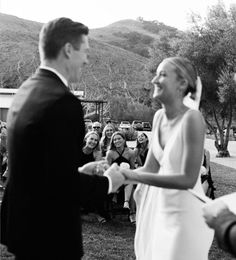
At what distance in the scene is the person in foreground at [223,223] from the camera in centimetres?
184

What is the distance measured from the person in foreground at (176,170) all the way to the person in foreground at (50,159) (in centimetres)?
81

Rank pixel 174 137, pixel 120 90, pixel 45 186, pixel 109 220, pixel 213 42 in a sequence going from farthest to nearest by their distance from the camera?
pixel 120 90, pixel 213 42, pixel 109 220, pixel 174 137, pixel 45 186

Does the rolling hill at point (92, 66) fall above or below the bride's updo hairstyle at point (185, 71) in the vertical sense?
above

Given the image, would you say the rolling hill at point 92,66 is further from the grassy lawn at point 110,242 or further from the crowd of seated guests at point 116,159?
the grassy lawn at point 110,242

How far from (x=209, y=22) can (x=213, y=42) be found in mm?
1332

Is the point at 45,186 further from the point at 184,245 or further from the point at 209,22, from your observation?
the point at 209,22

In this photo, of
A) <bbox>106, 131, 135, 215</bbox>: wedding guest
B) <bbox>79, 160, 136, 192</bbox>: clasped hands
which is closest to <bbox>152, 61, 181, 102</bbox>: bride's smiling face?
<bbox>79, 160, 136, 192</bbox>: clasped hands

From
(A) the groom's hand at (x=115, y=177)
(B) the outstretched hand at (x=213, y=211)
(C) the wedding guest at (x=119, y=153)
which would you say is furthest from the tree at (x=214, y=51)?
(B) the outstretched hand at (x=213, y=211)

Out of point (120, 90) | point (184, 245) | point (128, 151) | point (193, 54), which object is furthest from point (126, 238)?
point (120, 90)

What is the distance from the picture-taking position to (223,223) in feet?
6.25

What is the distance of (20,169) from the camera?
2.42 m

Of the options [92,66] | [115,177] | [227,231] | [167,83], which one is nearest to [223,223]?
[227,231]

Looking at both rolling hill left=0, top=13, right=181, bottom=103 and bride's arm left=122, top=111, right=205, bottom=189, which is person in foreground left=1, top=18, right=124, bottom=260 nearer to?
bride's arm left=122, top=111, right=205, bottom=189

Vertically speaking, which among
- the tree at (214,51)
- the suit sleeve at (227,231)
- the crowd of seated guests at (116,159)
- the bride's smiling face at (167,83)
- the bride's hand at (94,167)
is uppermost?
the tree at (214,51)
